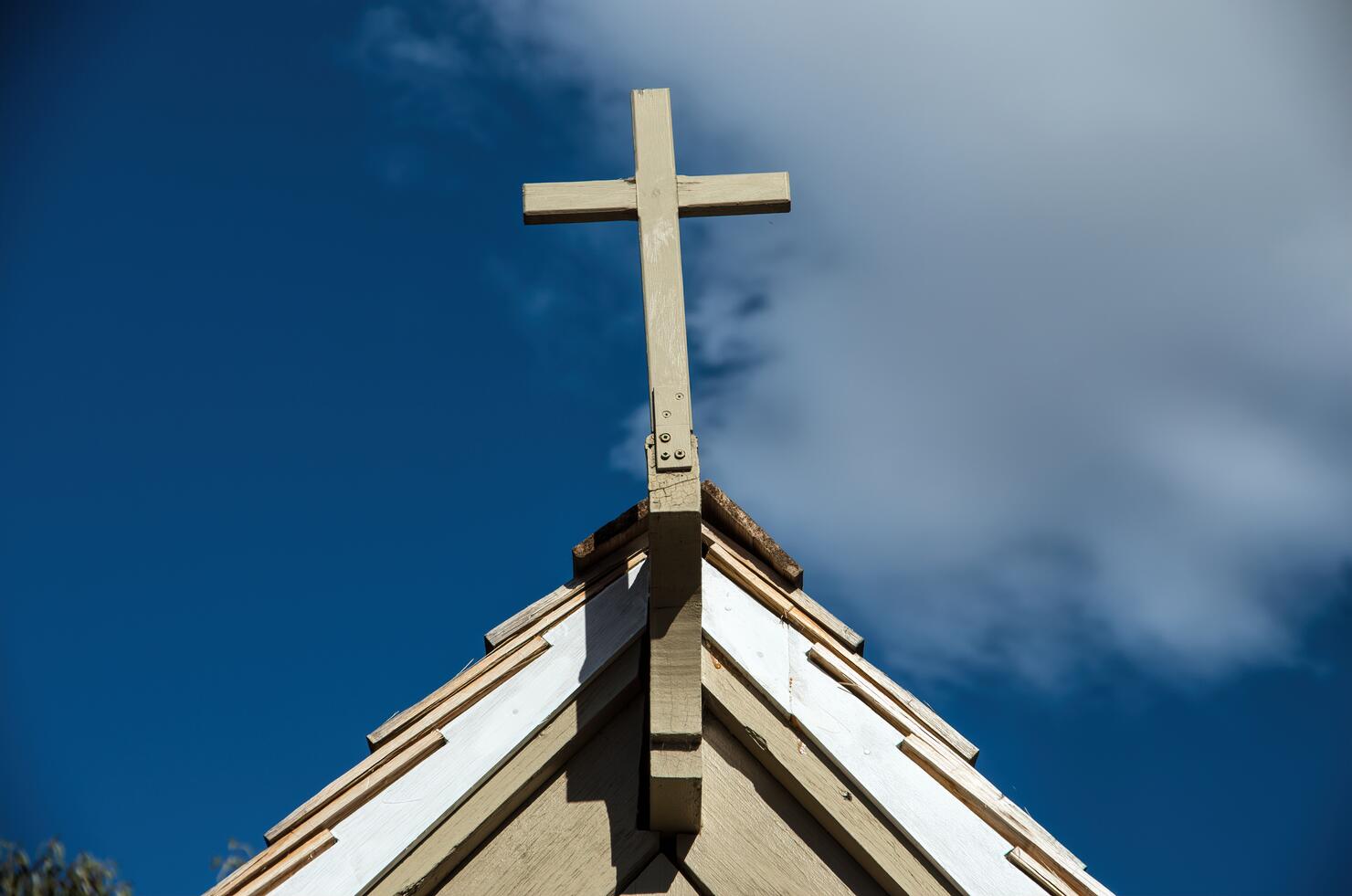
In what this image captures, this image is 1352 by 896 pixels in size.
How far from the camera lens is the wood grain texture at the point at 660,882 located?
307 centimetres

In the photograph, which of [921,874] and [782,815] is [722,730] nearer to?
[782,815]

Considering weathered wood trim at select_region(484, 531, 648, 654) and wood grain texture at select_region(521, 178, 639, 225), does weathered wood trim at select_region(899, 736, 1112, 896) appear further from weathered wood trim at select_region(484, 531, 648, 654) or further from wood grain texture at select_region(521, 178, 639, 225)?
wood grain texture at select_region(521, 178, 639, 225)

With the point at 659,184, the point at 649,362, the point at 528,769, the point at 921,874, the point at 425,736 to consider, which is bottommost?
the point at 921,874

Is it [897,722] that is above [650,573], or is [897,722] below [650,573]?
below

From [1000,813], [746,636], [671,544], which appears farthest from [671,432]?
[1000,813]

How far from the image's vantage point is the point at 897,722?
3.27 meters

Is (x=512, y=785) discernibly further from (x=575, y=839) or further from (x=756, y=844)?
(x=756, y=844)

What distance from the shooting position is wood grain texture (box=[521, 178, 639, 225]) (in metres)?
3.48

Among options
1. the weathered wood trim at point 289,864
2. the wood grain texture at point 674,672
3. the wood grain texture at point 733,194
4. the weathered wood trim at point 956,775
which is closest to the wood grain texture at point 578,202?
the wood grain texture at point 733,194

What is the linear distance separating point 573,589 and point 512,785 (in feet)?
2.18

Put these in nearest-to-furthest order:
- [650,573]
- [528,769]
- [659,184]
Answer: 1. [650,573]
2. [528,769]
3. [659,184]

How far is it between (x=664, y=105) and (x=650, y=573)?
61.6 inches

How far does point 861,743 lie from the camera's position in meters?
3.21

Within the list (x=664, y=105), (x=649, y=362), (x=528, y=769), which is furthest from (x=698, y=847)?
(x=664, y=105)
